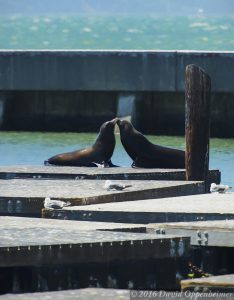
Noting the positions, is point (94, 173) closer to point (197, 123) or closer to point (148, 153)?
point (197, 123)

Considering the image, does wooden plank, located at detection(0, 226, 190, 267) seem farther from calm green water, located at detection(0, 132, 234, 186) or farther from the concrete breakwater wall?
the concrete breakwater wall

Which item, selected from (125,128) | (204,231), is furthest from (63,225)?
(125,128)

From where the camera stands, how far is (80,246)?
9305 mm

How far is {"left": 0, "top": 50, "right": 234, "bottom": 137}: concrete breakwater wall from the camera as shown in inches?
972

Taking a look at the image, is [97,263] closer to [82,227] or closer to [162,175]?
[82,227]

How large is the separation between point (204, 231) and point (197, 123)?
465cm

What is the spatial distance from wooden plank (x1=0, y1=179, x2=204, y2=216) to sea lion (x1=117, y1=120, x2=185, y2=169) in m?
1.82

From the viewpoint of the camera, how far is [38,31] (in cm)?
11888

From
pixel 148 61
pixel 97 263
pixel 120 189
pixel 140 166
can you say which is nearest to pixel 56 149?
pixel 148 61

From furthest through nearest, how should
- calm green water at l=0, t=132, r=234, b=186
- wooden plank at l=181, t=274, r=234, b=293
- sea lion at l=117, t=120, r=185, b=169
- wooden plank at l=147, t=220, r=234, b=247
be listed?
calm green water at l=0, t=132, r=234, b=186 → sea lion at l=117, t=120, r=185, b=169 → wooden plank at l=147, t=220, r=234, b=247 → wooden plank at l=181, t=274, r=234, b=293

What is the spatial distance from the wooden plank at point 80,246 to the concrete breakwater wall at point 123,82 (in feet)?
48.9

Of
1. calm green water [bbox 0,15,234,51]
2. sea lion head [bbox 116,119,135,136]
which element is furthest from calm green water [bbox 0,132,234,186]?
calm green water [bbox 0,15,234,51]

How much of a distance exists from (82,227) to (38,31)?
109047 millimetres

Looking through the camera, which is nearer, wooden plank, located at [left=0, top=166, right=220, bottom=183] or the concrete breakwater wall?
wooden plank, located at [left=0, top=166, right=220, bottom=183]
